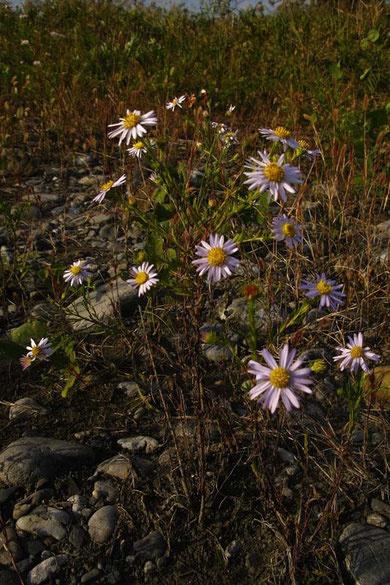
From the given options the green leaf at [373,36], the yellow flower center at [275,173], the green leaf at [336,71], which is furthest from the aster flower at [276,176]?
the green leaf at [373,36]

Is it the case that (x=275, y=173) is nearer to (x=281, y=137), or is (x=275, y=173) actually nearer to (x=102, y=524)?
(x=281, y=137)

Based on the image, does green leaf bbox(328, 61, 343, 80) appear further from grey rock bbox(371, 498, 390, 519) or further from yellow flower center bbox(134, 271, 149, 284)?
grey rock bbox(371, 498, 390, 519)

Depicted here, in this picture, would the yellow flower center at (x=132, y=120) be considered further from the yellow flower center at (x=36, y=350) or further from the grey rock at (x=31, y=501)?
the grey rock at (x=31, y=501)

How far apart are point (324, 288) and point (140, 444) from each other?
0.82 meters

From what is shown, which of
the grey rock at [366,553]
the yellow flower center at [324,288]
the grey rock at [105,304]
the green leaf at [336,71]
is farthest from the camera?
the green leaf at [336,71]

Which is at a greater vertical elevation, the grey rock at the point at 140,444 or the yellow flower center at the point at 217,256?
the yellow flower center at the point at 217,256

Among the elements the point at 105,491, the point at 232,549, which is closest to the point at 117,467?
the point at 105,491

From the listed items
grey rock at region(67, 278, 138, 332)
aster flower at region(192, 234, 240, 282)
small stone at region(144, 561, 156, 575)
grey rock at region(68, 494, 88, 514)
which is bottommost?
small stone at region(144, 561, 156, 575)

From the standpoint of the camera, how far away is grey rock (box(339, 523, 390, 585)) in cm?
133

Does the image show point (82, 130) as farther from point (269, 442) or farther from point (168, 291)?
point (269, 442)

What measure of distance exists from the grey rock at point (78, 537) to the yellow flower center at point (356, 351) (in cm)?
94

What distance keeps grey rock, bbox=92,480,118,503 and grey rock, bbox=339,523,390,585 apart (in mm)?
686

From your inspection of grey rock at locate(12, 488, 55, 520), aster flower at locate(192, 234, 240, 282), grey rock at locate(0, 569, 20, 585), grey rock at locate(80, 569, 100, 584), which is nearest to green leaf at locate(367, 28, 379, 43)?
aster flower at locate(192, 234, 240, 282)

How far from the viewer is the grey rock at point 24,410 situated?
191cm
